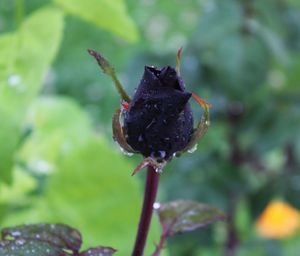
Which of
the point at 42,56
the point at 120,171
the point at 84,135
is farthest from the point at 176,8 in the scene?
the point at 42,56

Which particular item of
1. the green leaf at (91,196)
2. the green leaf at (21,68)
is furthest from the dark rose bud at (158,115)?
the green leaf at (91,196)

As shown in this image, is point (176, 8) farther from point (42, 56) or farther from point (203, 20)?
point (42, 56)

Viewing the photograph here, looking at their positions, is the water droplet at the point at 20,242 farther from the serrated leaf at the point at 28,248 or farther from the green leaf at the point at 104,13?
the green leaf at the point at 104,13

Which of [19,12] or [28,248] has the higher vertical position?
[19,12]

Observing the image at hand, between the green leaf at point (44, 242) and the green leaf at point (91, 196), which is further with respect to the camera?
the green leaf at point (91, 196)

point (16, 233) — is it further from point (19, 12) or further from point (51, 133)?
point (51, 133)

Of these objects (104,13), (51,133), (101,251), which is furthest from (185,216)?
(51,133)

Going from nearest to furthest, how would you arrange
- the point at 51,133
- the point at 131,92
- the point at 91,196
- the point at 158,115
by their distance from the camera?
the point at 158,115, the point at 91,196, the point at 51,133, the point at 131,92
